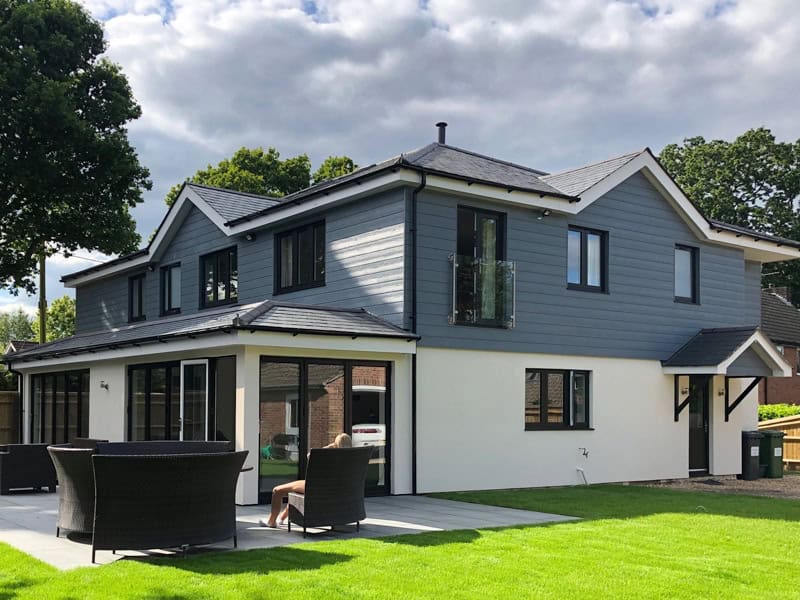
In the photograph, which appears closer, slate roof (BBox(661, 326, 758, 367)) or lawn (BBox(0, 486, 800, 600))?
lawn (BBox(0, 486, 800, 600))

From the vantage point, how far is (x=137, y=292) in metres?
24.7

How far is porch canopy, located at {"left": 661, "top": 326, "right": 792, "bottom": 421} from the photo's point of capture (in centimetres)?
1789

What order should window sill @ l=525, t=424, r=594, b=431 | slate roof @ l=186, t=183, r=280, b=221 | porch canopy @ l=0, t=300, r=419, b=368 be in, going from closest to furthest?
porch canopy @ l=0, t=300, r=419, b=368 < window sill @ l=525, t=424, r=594, b=431 < slate roof @ l=186, t=183, r=280, b=221

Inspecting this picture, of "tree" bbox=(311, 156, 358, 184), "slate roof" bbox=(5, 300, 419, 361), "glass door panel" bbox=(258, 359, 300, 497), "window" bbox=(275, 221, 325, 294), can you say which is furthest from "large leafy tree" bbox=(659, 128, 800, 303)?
"glass door panel" bbox=(258, 359, 300, 497)

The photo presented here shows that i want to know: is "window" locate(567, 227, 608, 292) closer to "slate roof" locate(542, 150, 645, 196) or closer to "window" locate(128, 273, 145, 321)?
"slate roof" locate(542, 150, 645, 196)

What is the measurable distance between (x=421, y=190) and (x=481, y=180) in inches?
42.1

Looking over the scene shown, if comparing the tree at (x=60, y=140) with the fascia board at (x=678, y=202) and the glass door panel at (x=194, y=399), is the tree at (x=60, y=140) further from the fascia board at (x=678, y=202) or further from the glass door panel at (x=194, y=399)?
the fascia board at (x=678, y=202)

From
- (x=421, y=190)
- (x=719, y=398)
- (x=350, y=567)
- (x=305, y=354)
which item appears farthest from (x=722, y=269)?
(x=350, y=567)

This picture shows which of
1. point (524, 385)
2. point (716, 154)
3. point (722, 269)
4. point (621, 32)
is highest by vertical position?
point (716, 154)

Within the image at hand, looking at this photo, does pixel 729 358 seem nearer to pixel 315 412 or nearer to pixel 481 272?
pixel 481 272

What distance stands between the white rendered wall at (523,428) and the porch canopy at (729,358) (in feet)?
1.47

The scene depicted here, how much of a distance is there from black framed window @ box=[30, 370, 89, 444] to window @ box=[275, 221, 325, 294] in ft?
15.7

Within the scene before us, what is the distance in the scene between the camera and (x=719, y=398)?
65.3ft

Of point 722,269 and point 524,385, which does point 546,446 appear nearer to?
point 524,385
